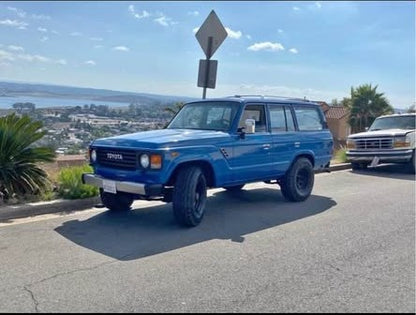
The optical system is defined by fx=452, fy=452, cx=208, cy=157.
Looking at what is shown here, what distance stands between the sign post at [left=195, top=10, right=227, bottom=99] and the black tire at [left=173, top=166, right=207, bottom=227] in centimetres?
334

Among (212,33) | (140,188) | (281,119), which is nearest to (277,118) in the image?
(281,119)

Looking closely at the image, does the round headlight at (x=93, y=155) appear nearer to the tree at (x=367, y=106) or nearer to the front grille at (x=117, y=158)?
the front grille at (x=117, y=158)

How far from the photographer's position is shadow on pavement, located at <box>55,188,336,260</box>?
17.2 ft

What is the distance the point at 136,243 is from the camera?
5316 millimetres

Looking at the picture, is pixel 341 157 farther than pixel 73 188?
Yes

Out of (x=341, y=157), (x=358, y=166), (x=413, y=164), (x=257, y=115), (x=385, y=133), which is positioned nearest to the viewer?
(x=257, y=115)

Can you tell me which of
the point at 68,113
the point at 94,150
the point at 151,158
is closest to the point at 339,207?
the point at 151,158

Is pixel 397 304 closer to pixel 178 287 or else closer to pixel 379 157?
pixel 178 287

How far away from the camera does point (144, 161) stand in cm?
577

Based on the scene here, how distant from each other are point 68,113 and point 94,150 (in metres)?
2.98

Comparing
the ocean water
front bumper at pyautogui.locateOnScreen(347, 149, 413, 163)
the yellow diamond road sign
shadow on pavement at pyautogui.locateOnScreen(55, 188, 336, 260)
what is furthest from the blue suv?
front bumper at pyautogui.locateOnScreen(347, 149, 413, 163)

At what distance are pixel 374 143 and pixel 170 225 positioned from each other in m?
8.53

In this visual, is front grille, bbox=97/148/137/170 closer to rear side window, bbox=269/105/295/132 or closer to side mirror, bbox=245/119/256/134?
side mirror, bbox=245/119/256/134

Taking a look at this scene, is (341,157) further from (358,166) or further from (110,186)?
(110,186)
